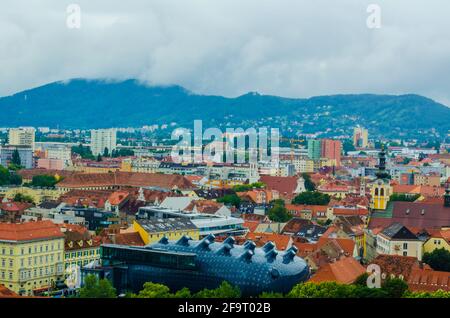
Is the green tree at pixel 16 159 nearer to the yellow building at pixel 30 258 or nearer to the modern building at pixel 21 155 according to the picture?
the modern building at pixel 21 155

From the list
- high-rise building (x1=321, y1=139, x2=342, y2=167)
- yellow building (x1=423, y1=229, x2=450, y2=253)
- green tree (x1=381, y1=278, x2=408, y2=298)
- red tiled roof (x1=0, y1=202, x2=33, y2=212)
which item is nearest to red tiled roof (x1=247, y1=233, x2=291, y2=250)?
yellow building (x1=423, y1=229, x2=450, y2=253)

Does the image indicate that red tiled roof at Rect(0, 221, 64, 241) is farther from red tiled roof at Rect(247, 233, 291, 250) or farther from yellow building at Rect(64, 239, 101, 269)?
red tiled roof at Rect(247, 233, 291, 250)

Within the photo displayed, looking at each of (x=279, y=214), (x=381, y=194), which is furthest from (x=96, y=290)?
(x=279, y=214)

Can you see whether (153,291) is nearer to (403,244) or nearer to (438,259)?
(438,259)

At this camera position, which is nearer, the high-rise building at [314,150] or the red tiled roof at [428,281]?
the red tiled roof at [428,281]

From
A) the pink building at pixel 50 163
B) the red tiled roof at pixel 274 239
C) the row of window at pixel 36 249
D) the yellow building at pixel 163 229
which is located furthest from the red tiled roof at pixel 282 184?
the row of window at pixel 36 249

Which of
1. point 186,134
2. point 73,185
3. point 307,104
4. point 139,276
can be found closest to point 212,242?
point 139,276

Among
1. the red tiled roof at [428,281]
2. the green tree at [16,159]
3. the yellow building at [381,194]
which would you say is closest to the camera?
the red tiled roof at [428,281]
